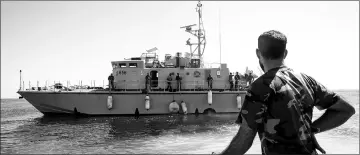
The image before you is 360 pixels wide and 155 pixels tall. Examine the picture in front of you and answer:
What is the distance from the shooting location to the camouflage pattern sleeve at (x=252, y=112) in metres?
1.71

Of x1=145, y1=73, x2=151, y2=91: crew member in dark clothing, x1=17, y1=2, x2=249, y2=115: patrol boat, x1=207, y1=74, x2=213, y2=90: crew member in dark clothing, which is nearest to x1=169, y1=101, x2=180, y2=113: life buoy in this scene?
x1=17, y1=2, x2=249, y2=115: patrol boat

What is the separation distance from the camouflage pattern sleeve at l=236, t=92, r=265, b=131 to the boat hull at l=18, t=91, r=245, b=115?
20557mm

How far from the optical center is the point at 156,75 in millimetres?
23969

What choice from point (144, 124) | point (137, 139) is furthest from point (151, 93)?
point (137, 139)

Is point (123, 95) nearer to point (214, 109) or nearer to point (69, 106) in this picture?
point (69, 106)

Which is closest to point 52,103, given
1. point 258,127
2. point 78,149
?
point 78,149

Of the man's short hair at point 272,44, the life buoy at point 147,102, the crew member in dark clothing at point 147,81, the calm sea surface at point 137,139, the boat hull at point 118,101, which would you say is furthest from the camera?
the crew member in dark clothing at point 147,81

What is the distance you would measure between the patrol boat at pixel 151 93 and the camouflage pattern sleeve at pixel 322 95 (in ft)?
65.7

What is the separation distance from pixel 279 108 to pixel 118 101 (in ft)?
69.1

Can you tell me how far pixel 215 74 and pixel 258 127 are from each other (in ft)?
73.4

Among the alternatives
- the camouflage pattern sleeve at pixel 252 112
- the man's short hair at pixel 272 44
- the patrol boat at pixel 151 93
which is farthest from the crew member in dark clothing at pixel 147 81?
the camouflage pattern sleeve at pixel 252 112

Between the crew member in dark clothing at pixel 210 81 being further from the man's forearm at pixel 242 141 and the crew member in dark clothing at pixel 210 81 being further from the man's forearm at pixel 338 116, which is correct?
the man's forearm at pixel 242 141

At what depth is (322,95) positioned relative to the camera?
74.0 inches

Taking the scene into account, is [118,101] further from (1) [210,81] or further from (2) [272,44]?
(2) [272,44]
